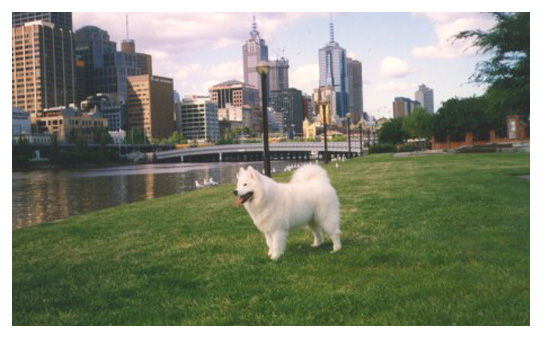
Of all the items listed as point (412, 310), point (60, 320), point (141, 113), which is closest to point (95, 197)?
point (141, 113)

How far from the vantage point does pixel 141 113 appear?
19.9m

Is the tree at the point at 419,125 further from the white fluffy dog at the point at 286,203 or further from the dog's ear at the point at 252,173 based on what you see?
the dog's ear at the point at 252,173

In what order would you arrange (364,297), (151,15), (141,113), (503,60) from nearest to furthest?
1. (364,297)
2. (151,15)
3. (503,60)
4. (141,113)

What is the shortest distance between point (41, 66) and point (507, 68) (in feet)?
28.9

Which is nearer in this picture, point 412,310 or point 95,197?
point 412,310

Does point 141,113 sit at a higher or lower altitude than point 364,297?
higher

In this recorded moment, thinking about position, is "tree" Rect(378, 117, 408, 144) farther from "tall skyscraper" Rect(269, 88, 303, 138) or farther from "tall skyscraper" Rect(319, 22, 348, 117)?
"tall skyscraper" Rect(319, 22, 348, 117)

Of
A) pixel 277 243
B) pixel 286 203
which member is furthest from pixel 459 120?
pixel 277 243

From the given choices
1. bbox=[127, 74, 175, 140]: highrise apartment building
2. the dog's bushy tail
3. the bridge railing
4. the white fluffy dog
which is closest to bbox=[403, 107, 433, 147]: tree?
the bridge railing

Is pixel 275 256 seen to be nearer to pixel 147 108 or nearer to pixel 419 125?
pixel 147 108

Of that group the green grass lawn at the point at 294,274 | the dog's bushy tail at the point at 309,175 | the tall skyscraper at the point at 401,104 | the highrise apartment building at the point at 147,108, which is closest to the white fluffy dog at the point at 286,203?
the dog's bushy tail at the point at 309,175

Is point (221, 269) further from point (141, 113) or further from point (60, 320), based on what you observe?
point (141, 113)

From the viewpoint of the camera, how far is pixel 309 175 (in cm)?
592

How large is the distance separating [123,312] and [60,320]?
0.50 meters
